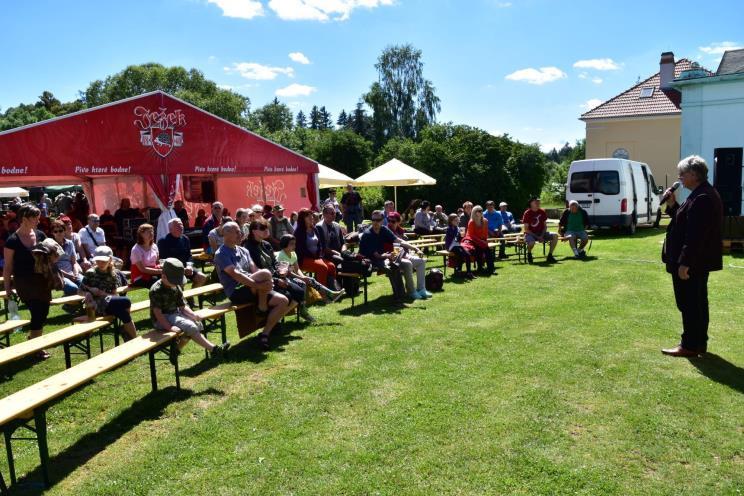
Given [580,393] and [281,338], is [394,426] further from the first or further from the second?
[281,338]

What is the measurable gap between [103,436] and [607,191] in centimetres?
1568

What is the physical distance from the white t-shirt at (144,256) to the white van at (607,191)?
13.0 meters

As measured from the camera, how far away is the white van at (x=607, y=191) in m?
16.5

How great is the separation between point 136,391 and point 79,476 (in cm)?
140

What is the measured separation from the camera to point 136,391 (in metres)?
4.84

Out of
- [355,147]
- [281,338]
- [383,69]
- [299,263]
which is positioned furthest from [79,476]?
[383,69]

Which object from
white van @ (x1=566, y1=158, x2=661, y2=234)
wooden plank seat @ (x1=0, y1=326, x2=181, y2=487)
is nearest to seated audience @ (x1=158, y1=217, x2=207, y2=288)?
wooden plank seat @ (x1=0, y1=326, x2=181, y2=487)

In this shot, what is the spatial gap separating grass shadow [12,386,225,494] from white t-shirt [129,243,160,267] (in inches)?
104

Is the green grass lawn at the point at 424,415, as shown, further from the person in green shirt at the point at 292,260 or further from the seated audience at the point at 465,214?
the seated audience at the point at 465,214

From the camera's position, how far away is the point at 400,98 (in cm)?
5116

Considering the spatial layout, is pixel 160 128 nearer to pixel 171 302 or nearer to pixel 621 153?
pixel 171 302

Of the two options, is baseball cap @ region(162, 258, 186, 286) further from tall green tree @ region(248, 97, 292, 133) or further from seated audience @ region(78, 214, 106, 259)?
tall green tree @ region(248, 97, 292, 133)

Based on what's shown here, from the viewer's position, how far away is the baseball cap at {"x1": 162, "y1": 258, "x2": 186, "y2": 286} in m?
4.99

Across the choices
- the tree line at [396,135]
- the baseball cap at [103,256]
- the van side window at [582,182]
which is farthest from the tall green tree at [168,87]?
the baseball cap at [103,256]
